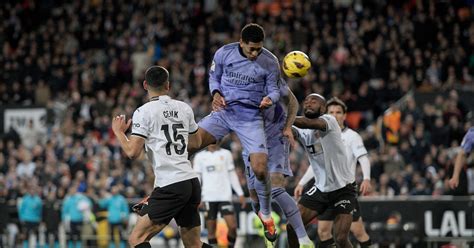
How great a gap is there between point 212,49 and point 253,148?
748 inches

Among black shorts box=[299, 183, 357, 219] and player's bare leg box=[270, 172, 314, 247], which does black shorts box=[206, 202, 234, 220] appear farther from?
player's bare leg box=[270, 172, 314, 247]

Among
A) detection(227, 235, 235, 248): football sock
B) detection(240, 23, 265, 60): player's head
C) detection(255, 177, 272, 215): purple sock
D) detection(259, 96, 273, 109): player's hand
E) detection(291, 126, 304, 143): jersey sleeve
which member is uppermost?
detection(240, 23, 265, 60): player's head

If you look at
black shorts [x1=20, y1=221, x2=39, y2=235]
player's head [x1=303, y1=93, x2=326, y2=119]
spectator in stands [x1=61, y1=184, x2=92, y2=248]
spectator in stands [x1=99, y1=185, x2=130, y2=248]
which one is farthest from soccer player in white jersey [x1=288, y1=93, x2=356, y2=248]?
black shorts [x1=20, y1=221, x2=39, y2=235]

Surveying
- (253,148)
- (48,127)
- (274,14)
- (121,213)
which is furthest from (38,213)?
(253,148)

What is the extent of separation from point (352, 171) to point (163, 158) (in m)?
3.92

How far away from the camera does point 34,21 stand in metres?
35.1

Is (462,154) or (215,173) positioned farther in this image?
(215,173)

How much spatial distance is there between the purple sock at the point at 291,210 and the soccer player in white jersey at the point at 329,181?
28.4 inches

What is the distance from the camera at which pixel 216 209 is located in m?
17.0

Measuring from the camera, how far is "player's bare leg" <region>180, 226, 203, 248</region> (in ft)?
36.2

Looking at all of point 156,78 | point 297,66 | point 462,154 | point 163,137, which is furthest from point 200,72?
point 163,137

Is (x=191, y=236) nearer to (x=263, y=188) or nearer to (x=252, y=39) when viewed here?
(x=263, y=188)

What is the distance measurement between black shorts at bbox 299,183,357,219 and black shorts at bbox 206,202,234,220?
11.9ft

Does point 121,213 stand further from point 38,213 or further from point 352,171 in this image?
point 352,171
